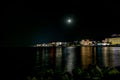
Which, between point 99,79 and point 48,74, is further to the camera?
point 48,74

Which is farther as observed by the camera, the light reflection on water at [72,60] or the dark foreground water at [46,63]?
the light reflection on water at [72,60]

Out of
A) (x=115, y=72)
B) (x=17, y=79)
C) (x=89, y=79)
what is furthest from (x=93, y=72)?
(x=17, y=79)

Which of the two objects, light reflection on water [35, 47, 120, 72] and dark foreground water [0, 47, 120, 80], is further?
light reflection on water [35, 47, 120, 72]

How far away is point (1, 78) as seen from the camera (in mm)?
28781

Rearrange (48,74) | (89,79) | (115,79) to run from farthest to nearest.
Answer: (48,74), (89,79), (115,79)

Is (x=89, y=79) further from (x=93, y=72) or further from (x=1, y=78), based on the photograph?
(x=1, y=78)

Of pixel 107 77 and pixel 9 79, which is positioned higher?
pixel 107 77

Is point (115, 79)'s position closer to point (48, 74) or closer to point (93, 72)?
point (93, 72)

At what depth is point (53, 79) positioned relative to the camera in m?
14.0

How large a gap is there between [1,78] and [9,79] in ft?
4.59

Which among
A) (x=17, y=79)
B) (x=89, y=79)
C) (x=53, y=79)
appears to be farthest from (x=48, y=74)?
(x=17, y=79)

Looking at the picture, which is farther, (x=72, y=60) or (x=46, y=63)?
(x=72, y=60)

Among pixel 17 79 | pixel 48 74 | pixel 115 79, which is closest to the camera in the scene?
pixel 115 79

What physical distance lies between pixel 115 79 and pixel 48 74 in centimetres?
461
